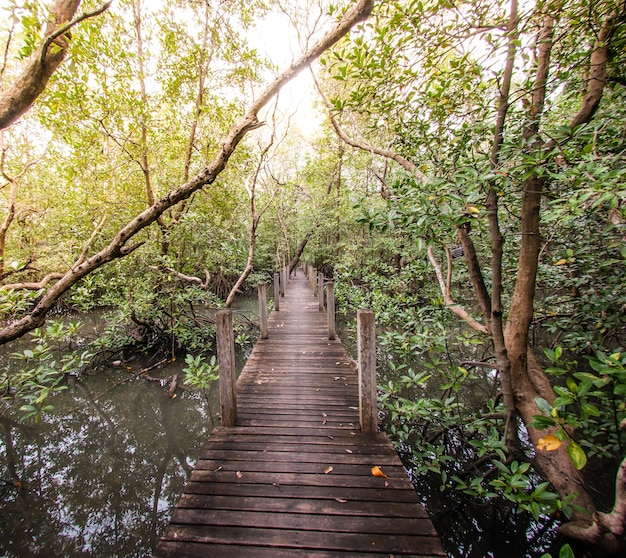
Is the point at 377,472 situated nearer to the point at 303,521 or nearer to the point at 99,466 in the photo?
the point at 303,521

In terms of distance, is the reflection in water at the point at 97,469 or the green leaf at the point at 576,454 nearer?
the green leaf at the point at 576,454

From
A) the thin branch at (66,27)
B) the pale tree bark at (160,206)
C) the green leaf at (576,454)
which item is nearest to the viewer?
the green leaf at (576,454)

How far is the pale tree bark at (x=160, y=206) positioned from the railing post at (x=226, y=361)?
1165 millimetres

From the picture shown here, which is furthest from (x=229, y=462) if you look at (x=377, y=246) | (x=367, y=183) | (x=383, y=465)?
(x=367, y=183)

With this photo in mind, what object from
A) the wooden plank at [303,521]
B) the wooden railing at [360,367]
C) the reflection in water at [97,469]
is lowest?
the reflection in water at [97,469]

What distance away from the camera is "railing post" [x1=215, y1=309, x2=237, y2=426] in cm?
291

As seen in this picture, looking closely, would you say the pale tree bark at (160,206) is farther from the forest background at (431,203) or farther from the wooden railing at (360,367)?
the wooden railing at (360,367)

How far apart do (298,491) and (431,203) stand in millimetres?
2689

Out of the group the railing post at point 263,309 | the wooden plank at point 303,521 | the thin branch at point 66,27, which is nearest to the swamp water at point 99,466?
the railing post at point 263,309

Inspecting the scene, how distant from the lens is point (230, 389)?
3.04m

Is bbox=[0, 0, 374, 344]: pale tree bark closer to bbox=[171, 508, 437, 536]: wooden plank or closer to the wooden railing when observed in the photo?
the wooden railing

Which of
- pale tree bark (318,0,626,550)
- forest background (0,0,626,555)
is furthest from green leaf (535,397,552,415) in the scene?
pale tree bark (318,0,626,550)

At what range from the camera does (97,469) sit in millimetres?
4418

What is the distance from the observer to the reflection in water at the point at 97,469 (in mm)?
3400
